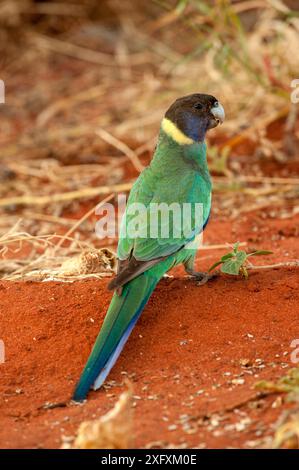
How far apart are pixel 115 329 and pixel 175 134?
137 centimetres

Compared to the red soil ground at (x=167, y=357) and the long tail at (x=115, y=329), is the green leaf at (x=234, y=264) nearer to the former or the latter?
the red soil ground at (x=167, y=357)

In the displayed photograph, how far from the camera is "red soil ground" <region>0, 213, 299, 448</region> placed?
2.70 m

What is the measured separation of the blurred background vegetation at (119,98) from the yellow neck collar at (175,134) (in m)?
0.85

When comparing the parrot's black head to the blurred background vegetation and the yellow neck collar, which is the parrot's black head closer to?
the yellow neck collar

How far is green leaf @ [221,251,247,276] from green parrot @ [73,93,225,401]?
7.0 inches

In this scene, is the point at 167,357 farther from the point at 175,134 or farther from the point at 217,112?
the point at 217,112

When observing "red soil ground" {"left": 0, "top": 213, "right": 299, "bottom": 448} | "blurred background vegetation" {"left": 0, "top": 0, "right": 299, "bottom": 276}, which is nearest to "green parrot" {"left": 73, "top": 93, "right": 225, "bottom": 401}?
"red soil ground" {"left": 0, "top": 213, "right": 299, "bottom": 448}

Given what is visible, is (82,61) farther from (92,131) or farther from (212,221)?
(212,221)

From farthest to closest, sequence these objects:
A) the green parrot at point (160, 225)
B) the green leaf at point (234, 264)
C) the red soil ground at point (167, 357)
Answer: the green leaf at point (234, 264) < the green parrot at point (160, 225) < the red soil ground at point (167, 357)

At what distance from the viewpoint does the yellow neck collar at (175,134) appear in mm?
4168

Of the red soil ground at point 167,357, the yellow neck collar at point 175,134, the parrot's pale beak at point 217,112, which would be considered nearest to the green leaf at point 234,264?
the red soil ground at point 167,357

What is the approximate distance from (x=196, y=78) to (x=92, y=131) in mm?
1092

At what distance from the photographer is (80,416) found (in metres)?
2.85
